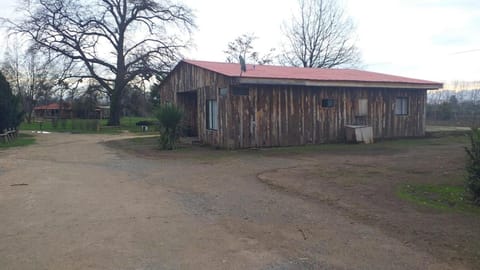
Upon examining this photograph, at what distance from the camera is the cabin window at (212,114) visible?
1659cm

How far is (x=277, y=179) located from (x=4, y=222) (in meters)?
5.18

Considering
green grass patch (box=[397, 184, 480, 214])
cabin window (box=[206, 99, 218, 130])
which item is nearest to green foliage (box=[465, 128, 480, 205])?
green grass patch (box=[397, 184, 480, 214])

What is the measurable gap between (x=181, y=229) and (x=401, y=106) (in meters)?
16.7

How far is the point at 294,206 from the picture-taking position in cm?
644

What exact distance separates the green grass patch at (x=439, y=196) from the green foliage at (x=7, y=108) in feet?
69.2

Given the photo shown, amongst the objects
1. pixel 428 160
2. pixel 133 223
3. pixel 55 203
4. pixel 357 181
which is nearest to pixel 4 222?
pixel 55 203

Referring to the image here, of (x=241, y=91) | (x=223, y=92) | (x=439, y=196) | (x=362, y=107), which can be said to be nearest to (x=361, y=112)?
(x=362, y=107)

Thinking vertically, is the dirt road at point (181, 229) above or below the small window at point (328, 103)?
below

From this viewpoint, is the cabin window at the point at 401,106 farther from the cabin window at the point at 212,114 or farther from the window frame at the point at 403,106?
the cabin window at the point at 212,114

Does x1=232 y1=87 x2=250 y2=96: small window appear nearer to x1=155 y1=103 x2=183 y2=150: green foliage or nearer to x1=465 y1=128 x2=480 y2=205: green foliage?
x1=155 y1=103 x2=183 y2=150: green foliage

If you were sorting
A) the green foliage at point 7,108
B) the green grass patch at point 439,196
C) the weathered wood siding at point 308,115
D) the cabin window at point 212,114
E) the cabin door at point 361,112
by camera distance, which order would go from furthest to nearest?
the green foliage at point 7,108 < the cabin door at point 361,112 < the cabin window at point 212,114 < the weathered wood siding at point 308,115 < the green grass patch at point 439,196

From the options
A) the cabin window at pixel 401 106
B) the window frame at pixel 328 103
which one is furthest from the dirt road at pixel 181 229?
the cabin window at pixel 401 106

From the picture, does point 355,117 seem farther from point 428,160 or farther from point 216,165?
point 216,165

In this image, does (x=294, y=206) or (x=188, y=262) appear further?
(x=294, y=206)
